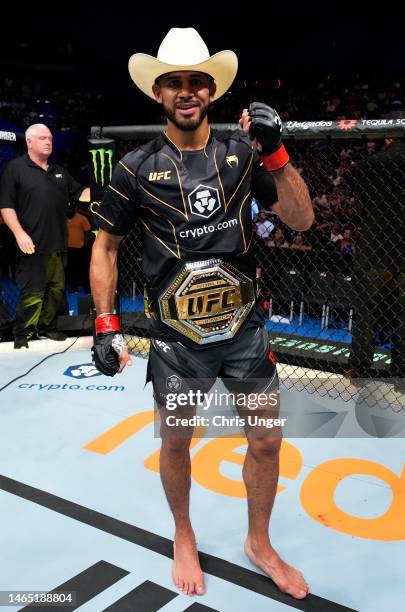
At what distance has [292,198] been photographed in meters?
1.79

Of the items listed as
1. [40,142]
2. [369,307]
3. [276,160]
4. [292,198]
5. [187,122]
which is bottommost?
[369,307]

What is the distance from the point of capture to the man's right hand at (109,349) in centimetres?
189

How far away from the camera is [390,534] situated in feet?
7.33

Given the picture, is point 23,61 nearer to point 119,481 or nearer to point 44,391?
point 44,391

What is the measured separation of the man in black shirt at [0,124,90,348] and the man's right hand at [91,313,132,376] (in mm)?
2354

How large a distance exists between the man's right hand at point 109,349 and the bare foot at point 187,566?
665mm

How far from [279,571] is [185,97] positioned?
158 centimetres

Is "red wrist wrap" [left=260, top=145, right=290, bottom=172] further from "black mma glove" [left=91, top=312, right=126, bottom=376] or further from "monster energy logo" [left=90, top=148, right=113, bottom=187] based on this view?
"monster energy logo" [left=90, top=148, right=113, bottom=187]

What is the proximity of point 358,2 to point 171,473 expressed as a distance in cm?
1141

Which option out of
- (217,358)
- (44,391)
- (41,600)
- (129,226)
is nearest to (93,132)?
(44,391)

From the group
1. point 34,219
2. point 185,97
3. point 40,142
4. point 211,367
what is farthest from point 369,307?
point 40,142

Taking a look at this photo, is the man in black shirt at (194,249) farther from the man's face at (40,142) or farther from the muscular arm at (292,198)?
the man's face at (40,142)

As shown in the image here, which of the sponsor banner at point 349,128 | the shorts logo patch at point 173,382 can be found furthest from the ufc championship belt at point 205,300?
the sponsor banner at point 349,128

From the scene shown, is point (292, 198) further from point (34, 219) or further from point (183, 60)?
point (34, 219)
